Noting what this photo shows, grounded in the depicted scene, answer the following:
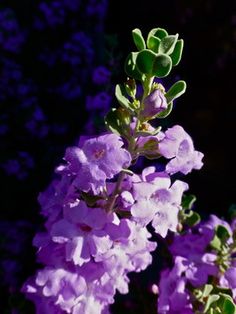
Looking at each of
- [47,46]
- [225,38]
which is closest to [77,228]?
[47,46]

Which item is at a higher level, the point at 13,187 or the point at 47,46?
the point at 47,46

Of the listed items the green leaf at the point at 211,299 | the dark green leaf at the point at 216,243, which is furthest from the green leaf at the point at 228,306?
the dark green leaf at the point at 216,243

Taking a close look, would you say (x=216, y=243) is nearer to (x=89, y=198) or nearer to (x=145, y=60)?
(x=89, y=198)

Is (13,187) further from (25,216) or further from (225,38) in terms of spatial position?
(225,38)

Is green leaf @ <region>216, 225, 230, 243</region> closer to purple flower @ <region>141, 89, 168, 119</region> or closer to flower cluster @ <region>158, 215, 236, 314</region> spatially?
flower cluster @ <region>158, 215, 236, 314</region>

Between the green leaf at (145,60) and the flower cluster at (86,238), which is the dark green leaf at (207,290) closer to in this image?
the flower cluster at (86,238)

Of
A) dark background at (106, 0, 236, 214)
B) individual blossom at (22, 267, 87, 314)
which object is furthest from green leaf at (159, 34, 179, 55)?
dark background at (106, 0, 236, 214)
